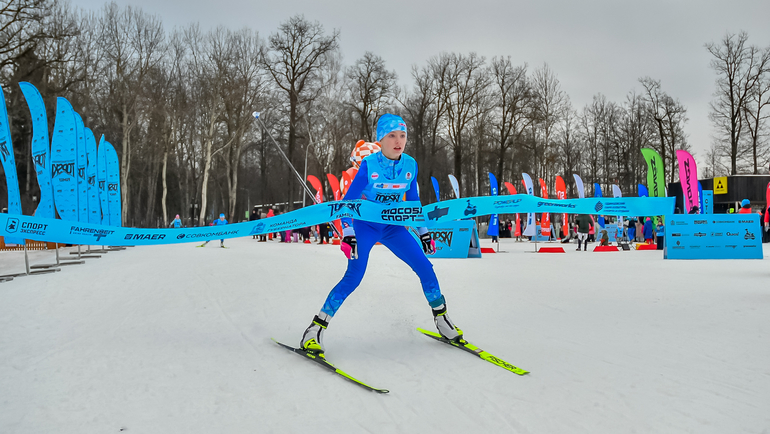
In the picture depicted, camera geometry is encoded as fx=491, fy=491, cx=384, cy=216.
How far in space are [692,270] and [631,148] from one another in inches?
1254

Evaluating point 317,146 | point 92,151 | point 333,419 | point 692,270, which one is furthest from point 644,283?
point 317,146

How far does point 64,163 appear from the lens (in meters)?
11.0

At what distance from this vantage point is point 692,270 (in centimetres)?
988

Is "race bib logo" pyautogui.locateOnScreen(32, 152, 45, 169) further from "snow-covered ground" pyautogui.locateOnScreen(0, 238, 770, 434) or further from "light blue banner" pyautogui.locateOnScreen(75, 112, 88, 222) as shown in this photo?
"snow-covered ground" pyautogui.locateOnScreen(0, 238, 770, 434)

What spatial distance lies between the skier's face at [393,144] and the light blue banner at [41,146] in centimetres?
792

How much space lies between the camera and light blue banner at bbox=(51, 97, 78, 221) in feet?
35.0

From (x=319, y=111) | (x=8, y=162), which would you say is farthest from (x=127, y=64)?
(x=8, y=162)

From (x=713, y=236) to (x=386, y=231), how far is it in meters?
12.6

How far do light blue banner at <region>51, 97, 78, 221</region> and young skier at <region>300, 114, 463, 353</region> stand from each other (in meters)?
9.28

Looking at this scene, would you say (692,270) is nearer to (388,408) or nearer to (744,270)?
(744,270)

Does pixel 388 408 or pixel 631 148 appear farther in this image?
pixel 631 148

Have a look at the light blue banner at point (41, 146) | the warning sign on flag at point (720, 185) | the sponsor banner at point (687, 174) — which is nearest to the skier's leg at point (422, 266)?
the light blue banner at point (41, 146)

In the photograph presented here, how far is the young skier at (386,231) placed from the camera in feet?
13.6

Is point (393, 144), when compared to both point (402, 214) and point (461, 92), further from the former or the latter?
point (461, 92)
